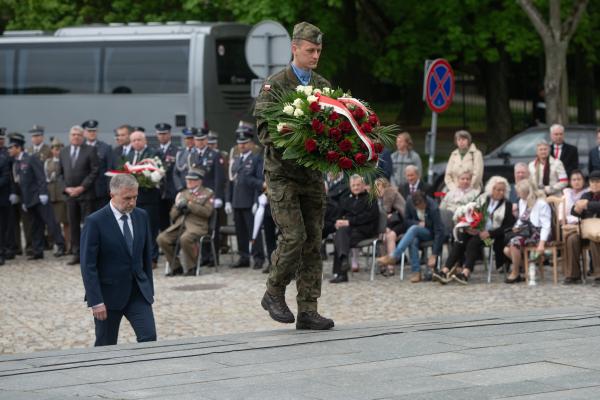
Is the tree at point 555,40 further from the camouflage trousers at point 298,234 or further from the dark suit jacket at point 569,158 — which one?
the camouflage trousers at point 298,234

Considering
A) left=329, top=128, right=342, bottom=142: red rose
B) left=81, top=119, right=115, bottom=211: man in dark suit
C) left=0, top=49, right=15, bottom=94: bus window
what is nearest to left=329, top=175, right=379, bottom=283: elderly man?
left=81, top=119, right=115, bottom=211: man in dark suit

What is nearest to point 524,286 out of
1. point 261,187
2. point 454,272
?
point 454,272

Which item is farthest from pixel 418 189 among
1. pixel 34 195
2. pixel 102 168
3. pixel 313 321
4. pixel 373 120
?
pixel 373 120

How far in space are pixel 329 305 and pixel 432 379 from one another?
23.2 ft

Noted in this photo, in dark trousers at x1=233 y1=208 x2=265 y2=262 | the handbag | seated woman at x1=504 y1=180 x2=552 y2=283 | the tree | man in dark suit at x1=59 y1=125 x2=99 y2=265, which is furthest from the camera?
the tree

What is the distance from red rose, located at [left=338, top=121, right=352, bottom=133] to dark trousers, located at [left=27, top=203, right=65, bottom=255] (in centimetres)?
1284

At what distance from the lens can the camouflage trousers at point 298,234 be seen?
10.3 m

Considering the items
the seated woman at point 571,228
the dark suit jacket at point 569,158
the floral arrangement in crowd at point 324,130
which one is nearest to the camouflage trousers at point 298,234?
the floral arrangement in crowd at point 324,130

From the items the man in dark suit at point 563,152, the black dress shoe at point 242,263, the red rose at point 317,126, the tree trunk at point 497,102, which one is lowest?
the black dress shoe at point 242,263

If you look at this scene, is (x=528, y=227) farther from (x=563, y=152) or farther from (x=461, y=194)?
(x=563, y=152)

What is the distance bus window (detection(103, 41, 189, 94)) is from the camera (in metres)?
30.5

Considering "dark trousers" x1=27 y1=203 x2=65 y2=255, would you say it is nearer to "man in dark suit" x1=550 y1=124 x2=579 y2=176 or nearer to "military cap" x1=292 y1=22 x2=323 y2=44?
"man in dark suit" x1=550 y1=124 x2=579 y2=176

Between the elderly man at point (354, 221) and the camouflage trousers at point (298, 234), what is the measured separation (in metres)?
7.17

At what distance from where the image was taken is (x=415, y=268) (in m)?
17.9
